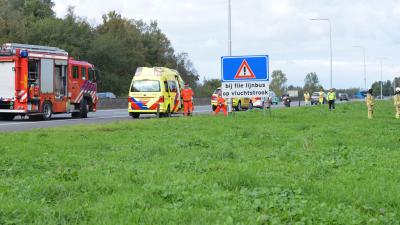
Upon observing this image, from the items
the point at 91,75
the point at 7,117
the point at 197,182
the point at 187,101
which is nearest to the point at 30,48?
the point at 7,117

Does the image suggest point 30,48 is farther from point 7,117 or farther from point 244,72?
point 244,72

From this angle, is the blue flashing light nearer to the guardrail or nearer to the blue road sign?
the blue road sign

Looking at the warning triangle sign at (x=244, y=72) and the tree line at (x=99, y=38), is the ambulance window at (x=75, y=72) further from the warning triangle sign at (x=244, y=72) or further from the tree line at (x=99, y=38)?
the tree line at (x=99, y=38)

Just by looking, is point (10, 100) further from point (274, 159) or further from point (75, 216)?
point (75, 216)

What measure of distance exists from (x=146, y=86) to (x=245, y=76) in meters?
7.46

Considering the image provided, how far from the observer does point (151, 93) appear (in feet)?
96.7

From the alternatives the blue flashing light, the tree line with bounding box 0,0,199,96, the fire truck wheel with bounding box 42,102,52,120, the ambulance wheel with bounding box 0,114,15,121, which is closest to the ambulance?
the fire truck wheel with bounding box 42,102,52,120

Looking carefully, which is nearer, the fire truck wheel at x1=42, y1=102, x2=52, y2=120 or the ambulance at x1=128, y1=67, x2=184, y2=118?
the fire truck wheel at x1=42, y1=102, x2=52, y2=120

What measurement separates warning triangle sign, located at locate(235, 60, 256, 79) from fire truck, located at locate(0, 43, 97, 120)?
914 centimetres

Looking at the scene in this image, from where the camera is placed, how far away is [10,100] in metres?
25.9

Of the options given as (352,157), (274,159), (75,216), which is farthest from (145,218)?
(352,157)

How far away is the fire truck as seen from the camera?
25.9 m

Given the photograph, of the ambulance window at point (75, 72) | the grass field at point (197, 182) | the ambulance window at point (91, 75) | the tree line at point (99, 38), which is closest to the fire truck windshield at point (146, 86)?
the ambulance window at point (75, 72)

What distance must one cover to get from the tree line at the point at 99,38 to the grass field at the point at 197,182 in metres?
50.4
